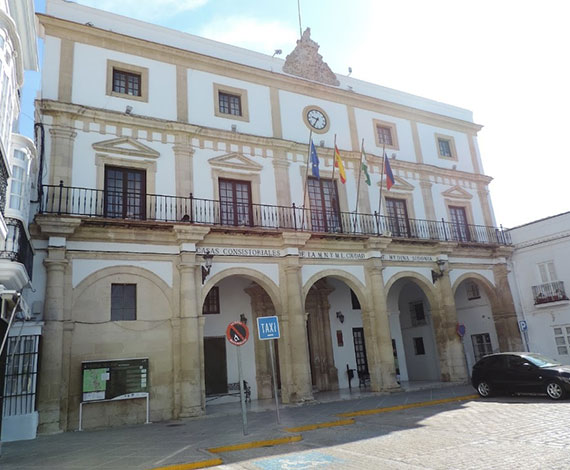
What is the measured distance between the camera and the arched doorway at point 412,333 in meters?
20.4

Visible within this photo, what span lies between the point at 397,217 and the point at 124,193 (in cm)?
1041

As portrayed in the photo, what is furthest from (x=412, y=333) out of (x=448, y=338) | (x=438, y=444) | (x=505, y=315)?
(x=438, y=444)

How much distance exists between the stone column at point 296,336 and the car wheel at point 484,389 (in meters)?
4.92

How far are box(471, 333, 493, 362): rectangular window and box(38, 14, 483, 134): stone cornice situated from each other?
9.66 metres

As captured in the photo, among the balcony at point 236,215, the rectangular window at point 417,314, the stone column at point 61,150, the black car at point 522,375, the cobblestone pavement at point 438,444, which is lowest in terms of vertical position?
the cobblestone pavement at point 438,444

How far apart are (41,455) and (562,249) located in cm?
1932

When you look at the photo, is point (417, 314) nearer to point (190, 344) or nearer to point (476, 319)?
point (476, 319)

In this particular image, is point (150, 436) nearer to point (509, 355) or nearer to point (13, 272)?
point (13, 272)

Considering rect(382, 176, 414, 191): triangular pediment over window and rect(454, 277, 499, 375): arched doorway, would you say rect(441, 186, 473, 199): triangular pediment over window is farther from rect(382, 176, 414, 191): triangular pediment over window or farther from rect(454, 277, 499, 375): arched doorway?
rect(454, 277, 499, 375): arched doorway

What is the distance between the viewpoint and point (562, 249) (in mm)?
19188

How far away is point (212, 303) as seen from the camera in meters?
16.6

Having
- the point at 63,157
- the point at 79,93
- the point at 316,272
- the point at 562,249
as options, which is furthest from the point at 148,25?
the point at 562,249

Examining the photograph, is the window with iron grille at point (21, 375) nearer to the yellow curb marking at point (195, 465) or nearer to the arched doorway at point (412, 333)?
the yellow curb marking at point (195, 465)

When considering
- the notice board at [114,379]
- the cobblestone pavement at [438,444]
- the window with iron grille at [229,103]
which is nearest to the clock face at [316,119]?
the window with iron grille at [229,103]
